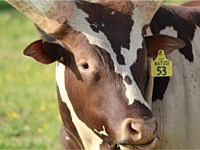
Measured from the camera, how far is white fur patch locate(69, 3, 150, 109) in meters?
4.80

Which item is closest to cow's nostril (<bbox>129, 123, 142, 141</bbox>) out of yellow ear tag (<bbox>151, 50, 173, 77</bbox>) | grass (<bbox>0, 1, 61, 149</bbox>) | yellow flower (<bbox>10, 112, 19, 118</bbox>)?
yellow ear tag (<bbox>151, 50, 173, 77</bbox>)

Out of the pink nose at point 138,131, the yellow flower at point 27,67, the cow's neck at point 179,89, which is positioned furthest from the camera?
the yellow flower at point 27,67

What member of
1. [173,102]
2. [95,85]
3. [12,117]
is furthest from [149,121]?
[12,117]

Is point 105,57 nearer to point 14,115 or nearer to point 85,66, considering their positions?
point 85,66

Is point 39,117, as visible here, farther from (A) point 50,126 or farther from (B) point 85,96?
(B) point 85,96

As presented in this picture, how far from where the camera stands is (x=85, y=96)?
16.4 feet

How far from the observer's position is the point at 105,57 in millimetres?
4863

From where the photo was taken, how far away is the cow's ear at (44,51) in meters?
5.10

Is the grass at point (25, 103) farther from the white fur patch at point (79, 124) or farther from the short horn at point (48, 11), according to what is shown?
the short horn at point (48, 11)

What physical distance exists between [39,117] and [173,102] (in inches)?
175

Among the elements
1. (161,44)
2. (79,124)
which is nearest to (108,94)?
(79,124)

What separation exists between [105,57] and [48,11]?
542mm

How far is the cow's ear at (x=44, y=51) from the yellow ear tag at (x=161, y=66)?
2.26 feet

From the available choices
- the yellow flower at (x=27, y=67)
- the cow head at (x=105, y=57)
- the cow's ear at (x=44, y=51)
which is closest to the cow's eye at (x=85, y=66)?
the cow head at (x=105, y=57)
